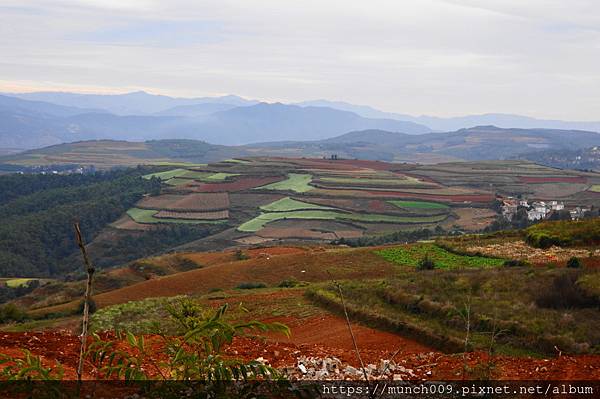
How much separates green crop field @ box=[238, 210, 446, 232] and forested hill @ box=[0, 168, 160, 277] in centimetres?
2462

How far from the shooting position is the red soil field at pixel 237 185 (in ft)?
339

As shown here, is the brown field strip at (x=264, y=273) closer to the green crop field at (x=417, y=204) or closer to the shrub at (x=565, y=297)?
the shrub at (x=565, y=297)

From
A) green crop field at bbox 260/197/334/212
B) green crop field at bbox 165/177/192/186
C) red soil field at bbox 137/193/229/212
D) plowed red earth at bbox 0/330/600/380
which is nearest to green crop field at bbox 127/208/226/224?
red soil field at bbox 137/193/229/212

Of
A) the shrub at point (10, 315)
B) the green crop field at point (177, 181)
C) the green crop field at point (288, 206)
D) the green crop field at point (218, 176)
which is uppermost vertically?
the green crop field at point (218, 176)

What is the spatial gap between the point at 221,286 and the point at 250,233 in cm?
4525

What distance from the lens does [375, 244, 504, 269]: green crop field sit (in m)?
28.2

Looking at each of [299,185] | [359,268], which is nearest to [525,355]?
[359,268]

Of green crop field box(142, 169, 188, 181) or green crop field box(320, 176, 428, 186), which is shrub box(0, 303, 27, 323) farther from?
green crop field box(142, 169, 188, 181)

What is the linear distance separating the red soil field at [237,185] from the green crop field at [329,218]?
21459 mm

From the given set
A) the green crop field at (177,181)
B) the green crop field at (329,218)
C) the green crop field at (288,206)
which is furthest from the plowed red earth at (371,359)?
the green crop field at (177,181)

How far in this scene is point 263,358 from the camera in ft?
34.0

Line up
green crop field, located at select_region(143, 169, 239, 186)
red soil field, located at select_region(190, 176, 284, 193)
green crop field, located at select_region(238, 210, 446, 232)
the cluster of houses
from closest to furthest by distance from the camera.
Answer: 1. the cluster of houses
2. green crop field, located at select_region(238, 210, 446, 232)
3. red soil field, located at select_region(190, 176, 284, 193)
4. green crop field, located at select_region(143, 169, 239, 186)

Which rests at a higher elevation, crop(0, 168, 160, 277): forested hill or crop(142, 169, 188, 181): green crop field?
crop(142, 169, 188, 181): green crop field

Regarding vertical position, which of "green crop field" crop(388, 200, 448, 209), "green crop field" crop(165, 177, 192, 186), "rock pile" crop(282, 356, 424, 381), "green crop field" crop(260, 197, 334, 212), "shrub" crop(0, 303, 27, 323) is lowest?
"green crop field" crop(260, 197, 334, 212)
